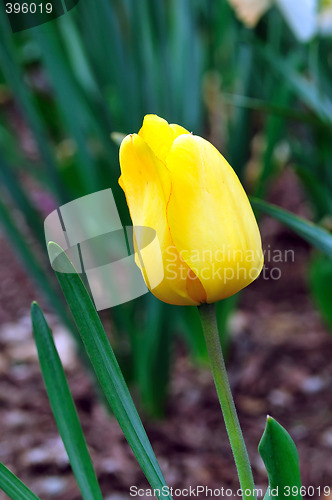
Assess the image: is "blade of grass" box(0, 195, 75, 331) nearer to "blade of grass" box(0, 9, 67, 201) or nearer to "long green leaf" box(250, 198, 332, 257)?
"blade of grass" box(0, 9, 67, 201)

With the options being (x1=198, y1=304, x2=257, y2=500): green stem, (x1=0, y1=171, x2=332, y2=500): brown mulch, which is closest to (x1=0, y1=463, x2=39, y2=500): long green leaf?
(x1=198, y1=304, x2=257, y2=500): green stem

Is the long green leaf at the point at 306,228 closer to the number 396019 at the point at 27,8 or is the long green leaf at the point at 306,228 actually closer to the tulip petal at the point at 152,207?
the tulip petal at the point at 152,207

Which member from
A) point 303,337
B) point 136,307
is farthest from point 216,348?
point 303,337

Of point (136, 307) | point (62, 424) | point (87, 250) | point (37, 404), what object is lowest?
point (37, 404)

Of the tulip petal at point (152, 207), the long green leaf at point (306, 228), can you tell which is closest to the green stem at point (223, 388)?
the tulip petal at point (152, 207)

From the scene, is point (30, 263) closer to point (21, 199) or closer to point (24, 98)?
point (21, 199)

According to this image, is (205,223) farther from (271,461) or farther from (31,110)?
(31,110)
